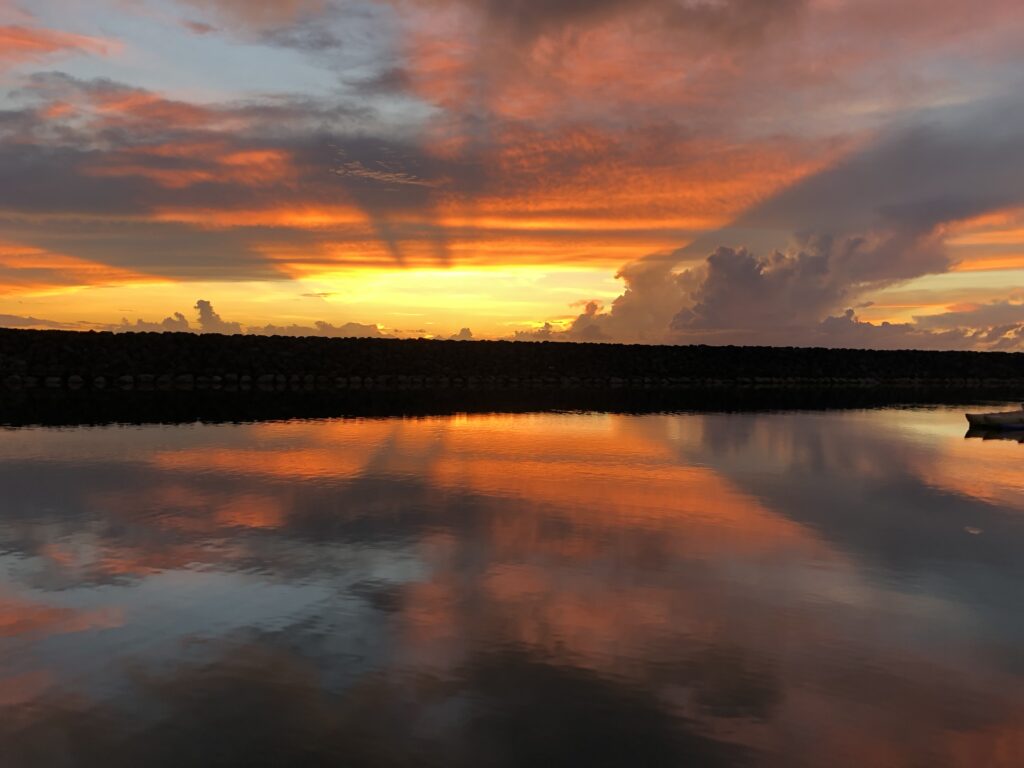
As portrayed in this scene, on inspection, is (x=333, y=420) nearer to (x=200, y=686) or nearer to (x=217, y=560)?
(x=217, y=560)

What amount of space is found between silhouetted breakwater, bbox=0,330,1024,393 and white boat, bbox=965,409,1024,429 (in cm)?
3552

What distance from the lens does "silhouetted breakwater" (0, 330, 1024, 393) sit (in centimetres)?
6350

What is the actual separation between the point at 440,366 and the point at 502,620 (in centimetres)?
6616

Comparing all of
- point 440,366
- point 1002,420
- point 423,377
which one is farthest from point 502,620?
point 440,366

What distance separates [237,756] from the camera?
7.02 m

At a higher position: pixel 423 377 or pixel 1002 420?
pixel 423 377

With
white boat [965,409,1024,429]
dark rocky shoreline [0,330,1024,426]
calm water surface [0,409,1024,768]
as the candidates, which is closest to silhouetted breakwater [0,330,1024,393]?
dark rocky shoreline [0,330,1024,426]

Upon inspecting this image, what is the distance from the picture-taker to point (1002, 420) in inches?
1475

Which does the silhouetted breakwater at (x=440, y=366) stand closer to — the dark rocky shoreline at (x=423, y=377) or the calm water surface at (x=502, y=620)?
the dark rocky shoreline at (x=423, y=377)

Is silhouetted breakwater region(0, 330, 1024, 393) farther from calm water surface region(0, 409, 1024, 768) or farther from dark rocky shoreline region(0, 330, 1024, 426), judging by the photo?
calm water surface region(0, 409, 1024, 768)

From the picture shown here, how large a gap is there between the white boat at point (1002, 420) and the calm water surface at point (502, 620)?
A: 58.6 ft

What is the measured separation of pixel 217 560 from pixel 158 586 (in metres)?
1.51


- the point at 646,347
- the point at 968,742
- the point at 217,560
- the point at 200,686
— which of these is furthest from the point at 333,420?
the point at 646,347

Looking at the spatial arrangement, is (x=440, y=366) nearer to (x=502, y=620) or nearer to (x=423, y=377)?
(x=423, y=377)
